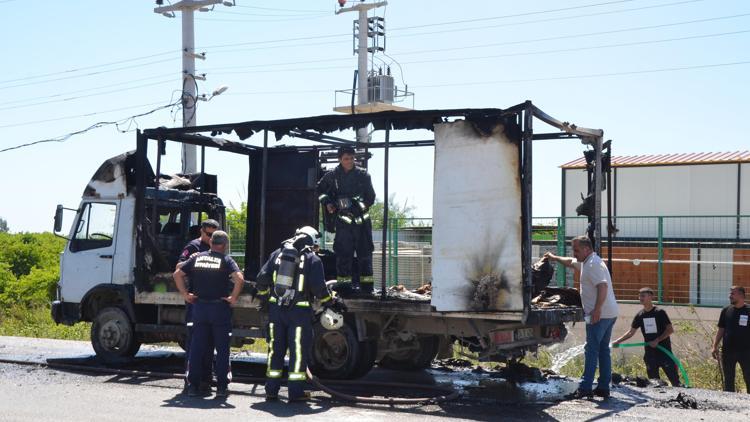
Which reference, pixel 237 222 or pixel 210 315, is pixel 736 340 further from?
pixel 237 222

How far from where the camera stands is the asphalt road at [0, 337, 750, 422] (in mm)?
7984

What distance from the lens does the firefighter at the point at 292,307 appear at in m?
8.68

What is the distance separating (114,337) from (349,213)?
3773 millimetres

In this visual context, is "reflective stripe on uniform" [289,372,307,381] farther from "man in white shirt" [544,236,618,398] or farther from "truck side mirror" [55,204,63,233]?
"truck side mirror" [55,204,63,233]

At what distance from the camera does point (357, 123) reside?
1032 centimetres

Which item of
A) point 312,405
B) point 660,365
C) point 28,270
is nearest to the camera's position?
point 312,405

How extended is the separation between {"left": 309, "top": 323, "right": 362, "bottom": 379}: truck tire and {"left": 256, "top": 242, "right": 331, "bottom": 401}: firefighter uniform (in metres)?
1.32

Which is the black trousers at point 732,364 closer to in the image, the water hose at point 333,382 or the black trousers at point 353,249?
the water hose at point 333,382

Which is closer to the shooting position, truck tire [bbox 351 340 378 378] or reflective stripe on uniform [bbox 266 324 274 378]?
reflective stripe on uniform [bbox 266 324 274 378]

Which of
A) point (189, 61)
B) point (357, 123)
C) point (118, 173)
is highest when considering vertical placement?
point (189, 61)

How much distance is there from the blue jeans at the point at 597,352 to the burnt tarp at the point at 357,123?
7.72 feet

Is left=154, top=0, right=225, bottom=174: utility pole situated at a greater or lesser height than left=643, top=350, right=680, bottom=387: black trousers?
greater

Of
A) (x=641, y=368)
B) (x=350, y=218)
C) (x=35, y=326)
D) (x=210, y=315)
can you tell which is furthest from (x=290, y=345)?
(x=35, y=326)

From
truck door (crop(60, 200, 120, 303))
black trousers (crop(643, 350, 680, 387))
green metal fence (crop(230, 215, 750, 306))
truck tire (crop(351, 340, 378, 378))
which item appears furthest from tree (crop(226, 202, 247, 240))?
black trousers (crop(643, 350, 680, 387))
